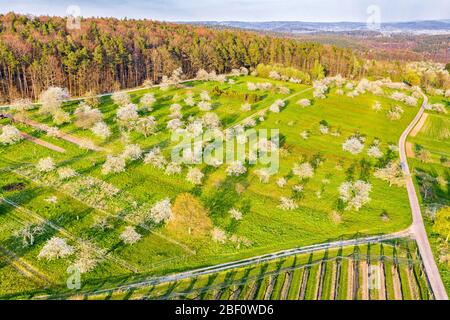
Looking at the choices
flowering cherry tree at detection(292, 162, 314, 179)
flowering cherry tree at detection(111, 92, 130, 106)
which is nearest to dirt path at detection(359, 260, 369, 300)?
flowering cherry tree at detection(292, 162, 314, 179)

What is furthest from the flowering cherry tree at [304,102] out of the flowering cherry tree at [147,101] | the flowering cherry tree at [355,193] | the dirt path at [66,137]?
the dirt path at [66,137]

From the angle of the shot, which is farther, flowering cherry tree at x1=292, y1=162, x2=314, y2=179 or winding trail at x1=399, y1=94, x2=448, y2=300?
flowering cherry tree at x1=292, y1=162, x2=314, y2=179

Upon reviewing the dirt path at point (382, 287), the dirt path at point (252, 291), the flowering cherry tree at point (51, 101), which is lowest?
the dirt path at point (382, 287)

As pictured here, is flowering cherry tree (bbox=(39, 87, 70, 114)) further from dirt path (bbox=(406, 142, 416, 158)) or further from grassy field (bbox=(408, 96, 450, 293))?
dirt path (bbox=(406, 142, 416, 158))

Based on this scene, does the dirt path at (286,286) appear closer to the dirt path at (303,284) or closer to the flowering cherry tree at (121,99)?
the dirt path at (303,284)

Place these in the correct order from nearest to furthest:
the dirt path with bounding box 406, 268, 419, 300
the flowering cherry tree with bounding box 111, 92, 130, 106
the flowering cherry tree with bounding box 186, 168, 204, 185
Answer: the dirt path with bounding box 406, 268, 419, 300 < the flowering cherry tree with bounding box 186, 168, 204, 185 < the flowering cherry tree with bounding box 111, 92, 130, 106

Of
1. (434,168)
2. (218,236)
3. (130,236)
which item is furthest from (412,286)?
(434,168)

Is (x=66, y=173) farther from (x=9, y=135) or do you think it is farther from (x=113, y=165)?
(x=9, y=135)

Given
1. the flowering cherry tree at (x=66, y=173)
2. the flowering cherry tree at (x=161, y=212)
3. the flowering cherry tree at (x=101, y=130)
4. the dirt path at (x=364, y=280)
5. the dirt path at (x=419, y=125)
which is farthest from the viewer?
the dirt path at (x=419, y=125)
